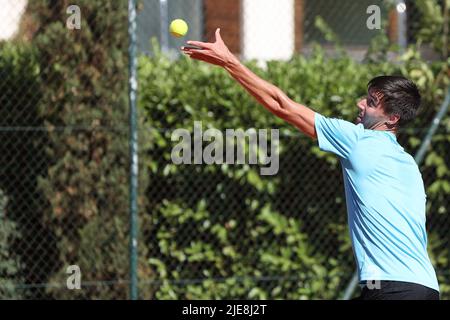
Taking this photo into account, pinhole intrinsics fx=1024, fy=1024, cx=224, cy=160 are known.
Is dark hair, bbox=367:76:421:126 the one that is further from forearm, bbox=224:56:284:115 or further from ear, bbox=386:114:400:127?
forearm, bbox=224:56:284:115

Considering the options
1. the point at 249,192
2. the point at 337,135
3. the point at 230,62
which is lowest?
the point at 249,192

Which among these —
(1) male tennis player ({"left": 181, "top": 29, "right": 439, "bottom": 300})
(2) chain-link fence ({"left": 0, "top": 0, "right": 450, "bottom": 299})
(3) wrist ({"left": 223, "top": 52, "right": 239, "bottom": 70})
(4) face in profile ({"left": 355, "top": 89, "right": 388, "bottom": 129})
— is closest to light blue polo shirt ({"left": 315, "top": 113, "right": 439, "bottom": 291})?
(1) male tennis player ({"left": 181, "top": 29, "right": 439, "bottom": 300})

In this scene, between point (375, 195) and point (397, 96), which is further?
point (397, 96)

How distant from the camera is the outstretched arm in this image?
431cm

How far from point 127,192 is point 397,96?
10.9ft

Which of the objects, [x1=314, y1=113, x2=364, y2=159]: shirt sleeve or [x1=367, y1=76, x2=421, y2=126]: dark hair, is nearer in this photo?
[x1=314, y1=113, x2=364, y2=159]: shirt sleeve

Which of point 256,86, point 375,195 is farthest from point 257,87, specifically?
point 375,195

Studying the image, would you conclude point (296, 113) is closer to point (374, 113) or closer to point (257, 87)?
point (257, 87)

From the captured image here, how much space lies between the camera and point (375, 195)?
428 centimetres

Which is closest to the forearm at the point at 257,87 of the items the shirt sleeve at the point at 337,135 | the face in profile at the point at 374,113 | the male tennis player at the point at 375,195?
the male tennis player at the point at 375,195

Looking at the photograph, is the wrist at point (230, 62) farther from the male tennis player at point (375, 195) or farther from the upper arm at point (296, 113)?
the upper arm at point (296, 113)

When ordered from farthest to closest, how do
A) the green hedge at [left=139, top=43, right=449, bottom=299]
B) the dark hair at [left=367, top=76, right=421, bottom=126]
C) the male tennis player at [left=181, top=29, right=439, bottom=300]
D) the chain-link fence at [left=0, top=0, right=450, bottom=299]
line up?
the green hedge at [left=139, top=43, right=449, bottom=299]
the chain-link fence at [left=0, top=0, right=450, bottom=299]
the dark hair at [left=367, top=76, right=421, bottom=126]
the male tennis player at [left=181, top=29, right=439, bottom=300]
